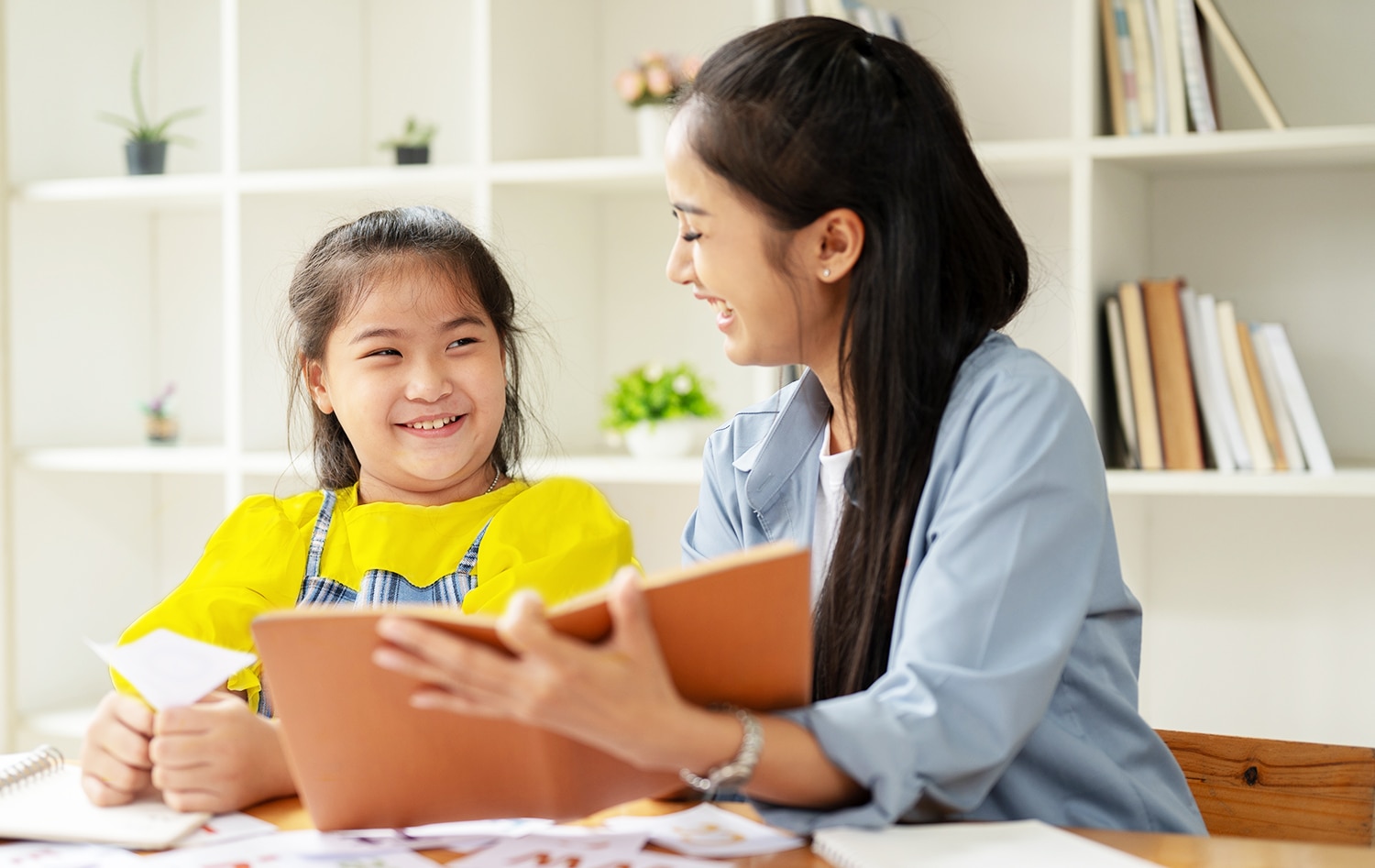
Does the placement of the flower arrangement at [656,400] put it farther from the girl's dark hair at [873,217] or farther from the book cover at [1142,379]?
the girl's dark hair at [873,217]

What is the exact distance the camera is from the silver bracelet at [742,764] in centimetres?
85

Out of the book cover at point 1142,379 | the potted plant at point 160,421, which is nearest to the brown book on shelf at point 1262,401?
the book cover at point 1142,379

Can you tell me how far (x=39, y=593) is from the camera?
2664 mm

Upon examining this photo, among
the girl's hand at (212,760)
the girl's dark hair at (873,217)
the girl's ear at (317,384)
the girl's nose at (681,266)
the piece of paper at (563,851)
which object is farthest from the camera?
the girl's ear at (317,384)

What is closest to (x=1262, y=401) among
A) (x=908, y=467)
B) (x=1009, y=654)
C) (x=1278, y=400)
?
(x=1278, y=400)

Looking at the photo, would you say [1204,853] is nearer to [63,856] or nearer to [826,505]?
[826,505]

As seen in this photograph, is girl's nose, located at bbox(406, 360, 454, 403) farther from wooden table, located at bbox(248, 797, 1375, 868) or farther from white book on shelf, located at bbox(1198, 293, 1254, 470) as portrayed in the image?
white book on shelf, located at bbox(1198, 293, 1254, 470)

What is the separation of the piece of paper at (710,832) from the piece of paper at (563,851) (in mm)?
22

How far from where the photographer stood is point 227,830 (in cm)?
94

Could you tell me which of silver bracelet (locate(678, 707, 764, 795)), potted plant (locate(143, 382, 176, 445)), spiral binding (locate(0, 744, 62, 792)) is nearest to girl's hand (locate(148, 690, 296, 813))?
spiral binding (locate(0, 744, 62, 792))

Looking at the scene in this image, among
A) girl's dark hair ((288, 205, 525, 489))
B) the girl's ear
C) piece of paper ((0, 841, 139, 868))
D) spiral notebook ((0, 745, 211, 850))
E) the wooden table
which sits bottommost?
piece of paper ((0, 841, 139, 868))

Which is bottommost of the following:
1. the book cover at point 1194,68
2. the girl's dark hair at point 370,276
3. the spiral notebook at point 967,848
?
the spiral notebook at point 967,848

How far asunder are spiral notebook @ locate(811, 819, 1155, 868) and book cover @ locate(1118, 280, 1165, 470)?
124 cm

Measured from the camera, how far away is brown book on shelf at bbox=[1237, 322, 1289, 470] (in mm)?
1991
